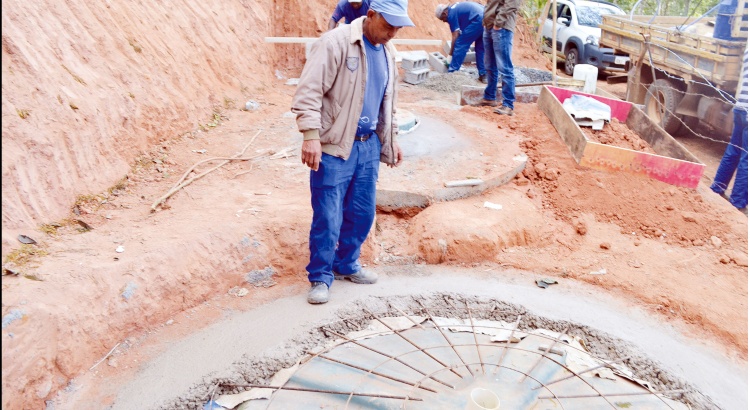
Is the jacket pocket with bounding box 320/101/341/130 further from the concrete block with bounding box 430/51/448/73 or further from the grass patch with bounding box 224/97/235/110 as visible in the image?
the concrete block with bounding box 430/51/448/73

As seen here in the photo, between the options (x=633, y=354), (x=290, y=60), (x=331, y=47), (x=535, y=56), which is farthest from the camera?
(x=535, y=56)

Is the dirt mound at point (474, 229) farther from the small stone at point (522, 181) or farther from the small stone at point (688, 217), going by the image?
the small stone at point (688, 217)

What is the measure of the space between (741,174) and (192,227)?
18.4 feet

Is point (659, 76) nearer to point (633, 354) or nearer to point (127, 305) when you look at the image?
point (633, 354)

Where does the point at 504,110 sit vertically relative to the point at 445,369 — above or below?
above

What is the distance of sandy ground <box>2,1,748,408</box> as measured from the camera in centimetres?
307

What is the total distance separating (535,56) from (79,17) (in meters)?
9.97

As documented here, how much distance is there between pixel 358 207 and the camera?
3.67 meters

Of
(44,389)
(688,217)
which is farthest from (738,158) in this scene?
(44,389)

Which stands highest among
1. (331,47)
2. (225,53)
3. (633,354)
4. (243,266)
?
(331,47)

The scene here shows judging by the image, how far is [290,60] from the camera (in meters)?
9.28

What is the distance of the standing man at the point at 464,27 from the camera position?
9.16 meters

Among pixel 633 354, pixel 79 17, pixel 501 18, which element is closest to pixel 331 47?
pixel 633 354

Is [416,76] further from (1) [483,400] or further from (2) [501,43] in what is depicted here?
(1) [483,400]
